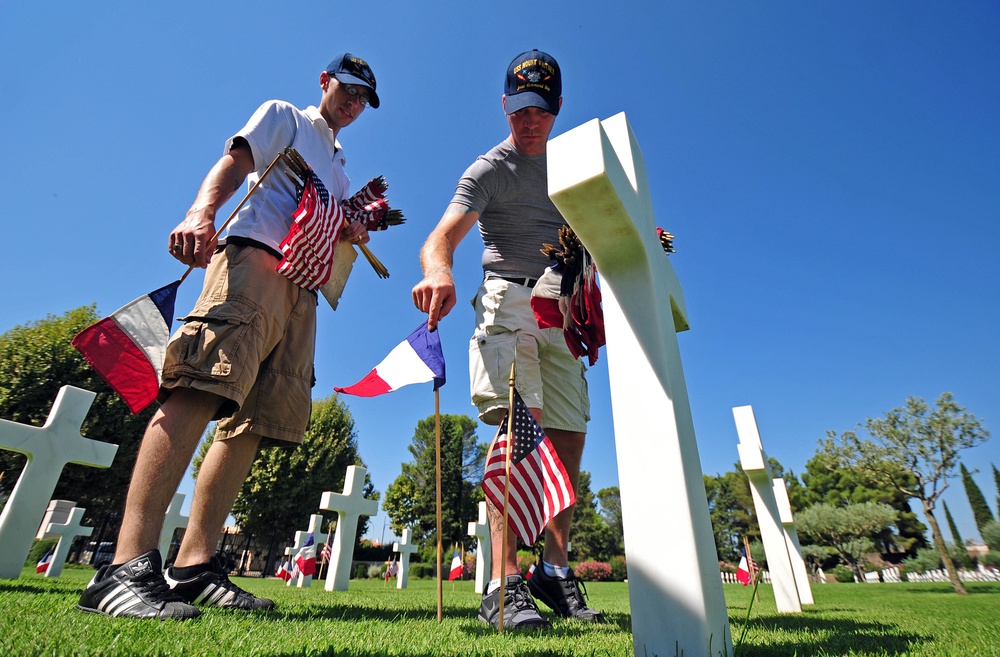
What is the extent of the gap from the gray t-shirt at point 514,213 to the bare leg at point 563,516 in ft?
3.64

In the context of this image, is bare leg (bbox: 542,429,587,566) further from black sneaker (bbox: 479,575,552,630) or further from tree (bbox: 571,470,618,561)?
tree (bbox: 571,470,618,561)

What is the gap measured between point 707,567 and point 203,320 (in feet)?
7.57

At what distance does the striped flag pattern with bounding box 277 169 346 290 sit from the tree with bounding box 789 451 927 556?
147 feet

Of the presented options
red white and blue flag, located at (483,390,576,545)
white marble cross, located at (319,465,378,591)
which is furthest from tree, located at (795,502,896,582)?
red white and blue flag, located at (483,390,576,545)

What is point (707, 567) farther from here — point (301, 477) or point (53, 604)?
point (301, 477)

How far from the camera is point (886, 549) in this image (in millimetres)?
44219

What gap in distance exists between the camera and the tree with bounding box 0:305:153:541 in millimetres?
15245

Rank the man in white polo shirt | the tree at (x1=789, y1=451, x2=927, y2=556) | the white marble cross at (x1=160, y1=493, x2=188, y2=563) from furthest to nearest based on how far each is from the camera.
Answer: the tree at (x1=789, y1=451, x2=927, y2=556)
the white marble cross at (x1=160, y1=493, x2=188, y2=563)
the man in white polo shirt

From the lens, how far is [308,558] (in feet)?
33.2

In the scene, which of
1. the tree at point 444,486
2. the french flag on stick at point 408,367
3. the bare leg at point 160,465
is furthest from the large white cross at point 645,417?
the tree at point 444,486

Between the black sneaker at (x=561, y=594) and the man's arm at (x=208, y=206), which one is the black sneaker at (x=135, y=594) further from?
the black sneaker at (x=561, y=594)

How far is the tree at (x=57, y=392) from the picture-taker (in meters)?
15.2

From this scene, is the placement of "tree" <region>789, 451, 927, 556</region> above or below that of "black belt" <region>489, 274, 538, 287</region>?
above

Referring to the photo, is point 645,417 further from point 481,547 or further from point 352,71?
point 481,547
